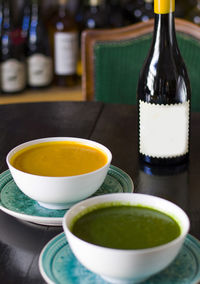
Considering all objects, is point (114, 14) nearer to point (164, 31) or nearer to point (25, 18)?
point (25, 18)

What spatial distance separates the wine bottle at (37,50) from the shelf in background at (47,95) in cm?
4

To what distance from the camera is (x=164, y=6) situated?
0.76 meters

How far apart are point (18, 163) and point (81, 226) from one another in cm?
20

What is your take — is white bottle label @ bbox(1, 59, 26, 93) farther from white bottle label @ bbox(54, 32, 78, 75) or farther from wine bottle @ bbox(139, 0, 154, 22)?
wine bottle @ bbox(139, 0, 154, 22)

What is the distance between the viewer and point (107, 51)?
1.50m

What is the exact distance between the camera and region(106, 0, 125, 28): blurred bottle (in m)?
2.00

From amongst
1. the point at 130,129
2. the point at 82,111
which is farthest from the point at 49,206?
the point at 82,111

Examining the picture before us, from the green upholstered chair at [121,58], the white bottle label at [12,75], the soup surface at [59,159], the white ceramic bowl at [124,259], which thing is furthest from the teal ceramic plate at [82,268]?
the white bottle label at [12,75]

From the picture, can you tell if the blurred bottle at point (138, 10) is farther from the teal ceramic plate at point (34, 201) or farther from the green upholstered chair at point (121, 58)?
the teal ceramic plate at point (34, 201)

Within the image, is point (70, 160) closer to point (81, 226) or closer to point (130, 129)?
point (81, 226)

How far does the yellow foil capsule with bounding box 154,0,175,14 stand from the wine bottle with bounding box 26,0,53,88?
4.01ft

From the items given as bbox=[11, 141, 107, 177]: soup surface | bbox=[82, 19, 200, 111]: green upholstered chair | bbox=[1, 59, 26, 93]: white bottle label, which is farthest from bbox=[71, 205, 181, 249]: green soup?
bbox=[1, 59, 26, 93]: white bottle label

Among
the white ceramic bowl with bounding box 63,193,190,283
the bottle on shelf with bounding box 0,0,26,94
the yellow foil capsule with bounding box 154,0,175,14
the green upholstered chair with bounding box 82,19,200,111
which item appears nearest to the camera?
the white ceramic bowl with bounding box 63,193,190,283

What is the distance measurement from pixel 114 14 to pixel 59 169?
57.6 inches
